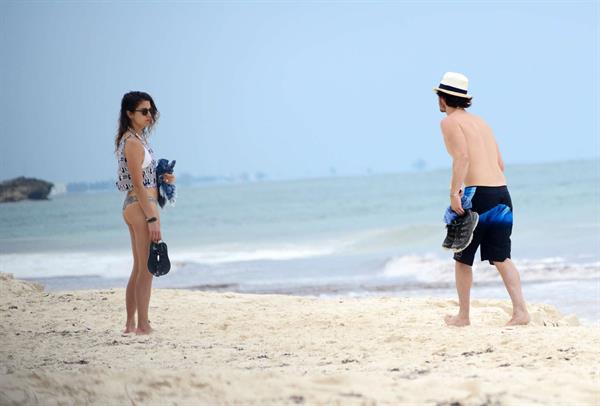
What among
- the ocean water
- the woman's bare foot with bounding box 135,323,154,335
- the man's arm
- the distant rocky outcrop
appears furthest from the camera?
the distant rocky outcrop

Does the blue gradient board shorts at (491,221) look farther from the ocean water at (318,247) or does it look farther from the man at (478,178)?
the ocean water at (318,247)

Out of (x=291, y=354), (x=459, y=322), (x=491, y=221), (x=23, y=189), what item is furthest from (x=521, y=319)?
(x=23, y=189)

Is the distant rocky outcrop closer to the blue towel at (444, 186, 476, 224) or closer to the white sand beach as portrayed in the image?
the white sand beach

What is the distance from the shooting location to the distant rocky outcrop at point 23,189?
32.5 m

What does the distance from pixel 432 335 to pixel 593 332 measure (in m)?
0.95

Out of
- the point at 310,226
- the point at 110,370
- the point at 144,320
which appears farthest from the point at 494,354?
the point at 310,226

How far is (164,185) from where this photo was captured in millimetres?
5918

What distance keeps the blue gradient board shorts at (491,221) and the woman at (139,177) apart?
1.90m

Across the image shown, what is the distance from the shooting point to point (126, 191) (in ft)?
19.4

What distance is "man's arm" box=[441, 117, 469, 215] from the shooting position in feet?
18.5

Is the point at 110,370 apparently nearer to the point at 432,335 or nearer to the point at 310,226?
the point at 432,335

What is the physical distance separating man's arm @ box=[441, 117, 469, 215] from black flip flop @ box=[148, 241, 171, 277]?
1.77 m

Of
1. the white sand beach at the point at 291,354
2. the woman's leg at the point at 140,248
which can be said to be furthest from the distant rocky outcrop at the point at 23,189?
the woman's leg at the point at 140,248

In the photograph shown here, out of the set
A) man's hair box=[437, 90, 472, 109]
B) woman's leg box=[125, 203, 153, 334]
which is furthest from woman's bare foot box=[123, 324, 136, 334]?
man's hair box=[437, 90, 472, 109]
